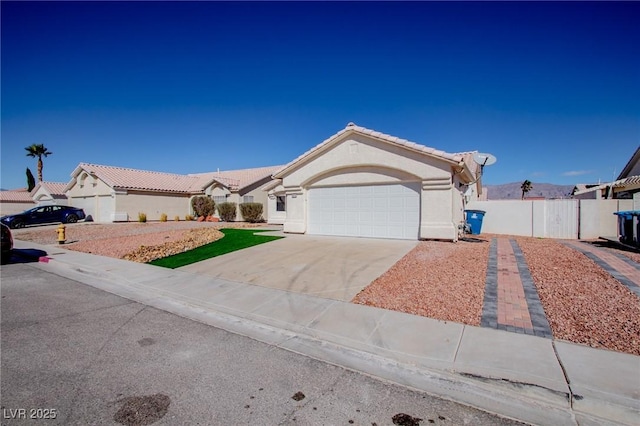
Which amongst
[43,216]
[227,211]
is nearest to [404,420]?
[227,211]

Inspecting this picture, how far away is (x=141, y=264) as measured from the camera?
10086mm

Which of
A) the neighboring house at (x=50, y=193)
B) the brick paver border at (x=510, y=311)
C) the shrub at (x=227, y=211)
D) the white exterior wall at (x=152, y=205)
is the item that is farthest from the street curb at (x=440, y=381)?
the neighboring house at (x=50, y=193)

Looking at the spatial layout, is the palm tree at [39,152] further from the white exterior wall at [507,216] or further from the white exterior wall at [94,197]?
the white exterior wall at [507,216]

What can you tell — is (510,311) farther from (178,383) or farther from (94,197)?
(94,197)

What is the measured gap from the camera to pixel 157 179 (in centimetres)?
3161

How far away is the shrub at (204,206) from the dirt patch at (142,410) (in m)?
27.3

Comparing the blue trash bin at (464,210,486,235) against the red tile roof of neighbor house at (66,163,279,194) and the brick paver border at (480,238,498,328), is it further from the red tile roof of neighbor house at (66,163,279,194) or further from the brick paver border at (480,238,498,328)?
the red tile roof of neighbor house at (66,163,279,194)

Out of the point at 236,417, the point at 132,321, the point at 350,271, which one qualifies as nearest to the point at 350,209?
the point at 350,271

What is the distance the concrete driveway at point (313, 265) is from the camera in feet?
24.0

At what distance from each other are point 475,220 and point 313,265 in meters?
11.0

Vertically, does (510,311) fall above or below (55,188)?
below

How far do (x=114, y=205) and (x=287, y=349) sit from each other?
27908 mm

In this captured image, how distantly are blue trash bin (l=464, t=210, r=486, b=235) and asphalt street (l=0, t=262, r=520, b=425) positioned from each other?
1472 centimetres

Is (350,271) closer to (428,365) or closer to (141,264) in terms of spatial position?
(428,365)
